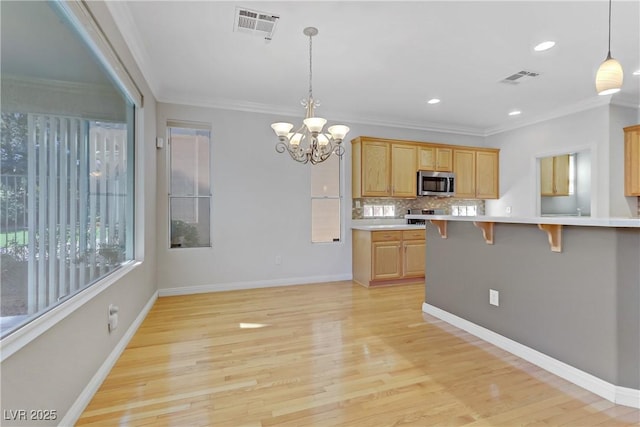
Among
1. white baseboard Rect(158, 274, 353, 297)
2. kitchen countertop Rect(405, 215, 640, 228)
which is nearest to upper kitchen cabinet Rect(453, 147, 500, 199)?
white baseboard Rect(158, 274, 353, 297)

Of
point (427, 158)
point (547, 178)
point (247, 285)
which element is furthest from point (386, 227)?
point (547, 178)

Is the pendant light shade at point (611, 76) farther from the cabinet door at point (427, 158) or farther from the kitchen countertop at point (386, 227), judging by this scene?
the cabinet door at point (427, 158)

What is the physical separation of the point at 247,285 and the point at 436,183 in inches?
139

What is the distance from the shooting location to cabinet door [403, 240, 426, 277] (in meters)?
4.77

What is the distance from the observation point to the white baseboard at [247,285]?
419cm

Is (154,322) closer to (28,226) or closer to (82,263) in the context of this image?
(82,263)

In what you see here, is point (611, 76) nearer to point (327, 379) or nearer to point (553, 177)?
point (327, 379)

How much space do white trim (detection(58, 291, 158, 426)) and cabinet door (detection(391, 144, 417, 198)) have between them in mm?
3943

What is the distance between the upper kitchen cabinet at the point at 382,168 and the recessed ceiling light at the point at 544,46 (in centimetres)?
227

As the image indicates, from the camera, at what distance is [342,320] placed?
126 inches

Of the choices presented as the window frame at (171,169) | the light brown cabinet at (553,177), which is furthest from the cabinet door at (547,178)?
the window frame at (171,169)

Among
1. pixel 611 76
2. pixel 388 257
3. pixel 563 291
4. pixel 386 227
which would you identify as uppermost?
pixel 611 76

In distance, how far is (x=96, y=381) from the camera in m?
1.97

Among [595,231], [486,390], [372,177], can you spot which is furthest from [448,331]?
[372,177]
